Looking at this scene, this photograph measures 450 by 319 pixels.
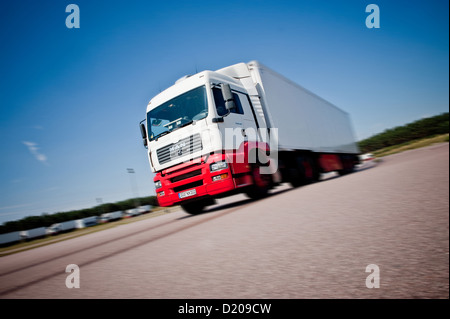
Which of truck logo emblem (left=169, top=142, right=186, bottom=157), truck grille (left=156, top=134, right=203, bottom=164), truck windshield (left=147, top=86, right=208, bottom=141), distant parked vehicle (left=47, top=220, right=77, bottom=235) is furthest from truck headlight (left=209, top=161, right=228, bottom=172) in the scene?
distant parked vehicle (left=47, top=220, right=77, bottom=235)

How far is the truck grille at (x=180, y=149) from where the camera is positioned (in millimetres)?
5996

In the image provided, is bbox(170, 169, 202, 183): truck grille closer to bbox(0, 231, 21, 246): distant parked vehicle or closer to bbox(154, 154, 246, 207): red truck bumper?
bbox(154, 154, 246, 207): red truck bumper

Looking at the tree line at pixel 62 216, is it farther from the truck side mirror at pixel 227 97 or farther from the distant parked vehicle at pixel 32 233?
the truck side mirror at pixel 227 97

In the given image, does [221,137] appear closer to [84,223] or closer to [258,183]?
[258,183]

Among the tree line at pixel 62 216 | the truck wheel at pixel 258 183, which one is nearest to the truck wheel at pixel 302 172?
the truck wheel at pixel 258 183

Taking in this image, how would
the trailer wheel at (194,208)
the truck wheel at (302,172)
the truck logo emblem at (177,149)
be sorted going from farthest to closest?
the truck wheel at (302,172), the trailer wheel at (194,208), the truck logo emblem at (177,149)

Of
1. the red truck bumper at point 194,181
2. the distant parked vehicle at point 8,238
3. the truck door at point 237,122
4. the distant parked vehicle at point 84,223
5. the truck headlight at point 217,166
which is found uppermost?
the truck door at point 237,122

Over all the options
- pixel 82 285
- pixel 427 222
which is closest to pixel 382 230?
pixel 427 222

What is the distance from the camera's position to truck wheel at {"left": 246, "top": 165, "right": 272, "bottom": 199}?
21.2 ft

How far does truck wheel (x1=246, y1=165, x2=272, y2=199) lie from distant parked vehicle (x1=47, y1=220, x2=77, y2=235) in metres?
27.2

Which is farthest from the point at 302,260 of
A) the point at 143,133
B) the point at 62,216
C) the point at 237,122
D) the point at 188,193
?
the point at 62,216

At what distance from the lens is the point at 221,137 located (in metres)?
5.82

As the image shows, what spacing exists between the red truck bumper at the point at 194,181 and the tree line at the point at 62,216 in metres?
44.4
